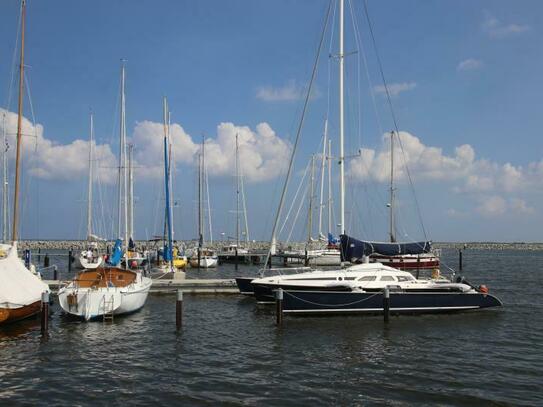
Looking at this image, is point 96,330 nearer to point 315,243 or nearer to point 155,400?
point 155,400

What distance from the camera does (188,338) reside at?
19625 mm

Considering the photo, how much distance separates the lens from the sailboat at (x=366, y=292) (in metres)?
23.2

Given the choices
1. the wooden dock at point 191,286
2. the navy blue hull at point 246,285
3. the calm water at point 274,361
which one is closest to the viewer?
the calm water at point 274,361

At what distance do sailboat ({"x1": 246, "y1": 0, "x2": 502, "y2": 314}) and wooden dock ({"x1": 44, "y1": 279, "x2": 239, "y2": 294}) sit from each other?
5530 millimetres

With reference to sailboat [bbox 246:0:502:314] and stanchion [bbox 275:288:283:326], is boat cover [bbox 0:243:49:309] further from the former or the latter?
stanchion [bbox 275:288:283:326]

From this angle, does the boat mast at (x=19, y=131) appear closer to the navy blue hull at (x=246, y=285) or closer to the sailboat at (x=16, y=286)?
the sailboat at (x=16, y=286)

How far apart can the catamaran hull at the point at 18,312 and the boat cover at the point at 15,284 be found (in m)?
0.15

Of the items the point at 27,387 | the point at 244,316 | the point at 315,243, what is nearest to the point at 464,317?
the point at 244,316

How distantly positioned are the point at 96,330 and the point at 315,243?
172 ft

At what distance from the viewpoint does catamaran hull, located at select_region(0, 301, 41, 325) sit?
19.7 m

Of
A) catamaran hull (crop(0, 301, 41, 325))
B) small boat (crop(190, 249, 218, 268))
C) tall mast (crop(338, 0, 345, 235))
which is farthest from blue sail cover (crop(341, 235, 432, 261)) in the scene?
small boat (crop(190, 249, 218, 268))

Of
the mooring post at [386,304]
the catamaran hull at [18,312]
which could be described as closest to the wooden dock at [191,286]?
the catamaran hull at [18,312]

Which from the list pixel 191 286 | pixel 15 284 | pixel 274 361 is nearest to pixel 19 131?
pixel 15 284

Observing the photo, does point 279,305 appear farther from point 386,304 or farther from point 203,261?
point 203,261
